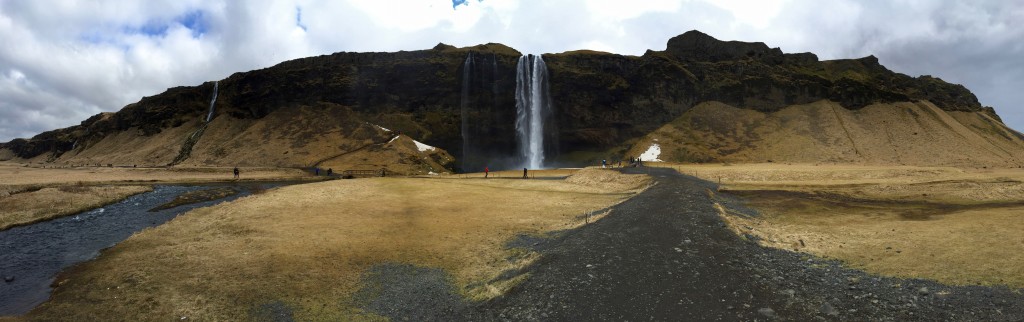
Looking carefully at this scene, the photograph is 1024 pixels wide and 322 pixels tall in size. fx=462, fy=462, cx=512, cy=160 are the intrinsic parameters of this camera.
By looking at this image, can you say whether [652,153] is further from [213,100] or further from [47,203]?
[213,100]

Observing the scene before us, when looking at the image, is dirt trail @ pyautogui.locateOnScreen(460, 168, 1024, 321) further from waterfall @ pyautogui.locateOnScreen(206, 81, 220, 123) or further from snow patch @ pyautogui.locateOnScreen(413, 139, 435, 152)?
waterfall @ pyautogui.locateOnScreen(206, 81, 220, 123)

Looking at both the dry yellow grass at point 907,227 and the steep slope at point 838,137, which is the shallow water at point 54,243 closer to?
the dry yellow grass at point 907,227

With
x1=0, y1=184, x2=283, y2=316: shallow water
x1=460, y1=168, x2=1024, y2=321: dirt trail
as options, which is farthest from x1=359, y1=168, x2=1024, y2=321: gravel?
x1=0, y1=184, x2=283, y2=316: shallow water

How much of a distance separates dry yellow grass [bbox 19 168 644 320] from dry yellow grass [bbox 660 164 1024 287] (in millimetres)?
10089

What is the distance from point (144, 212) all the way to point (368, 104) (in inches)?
2798

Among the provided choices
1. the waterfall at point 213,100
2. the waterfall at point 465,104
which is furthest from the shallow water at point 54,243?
the waterfall at point 213,100

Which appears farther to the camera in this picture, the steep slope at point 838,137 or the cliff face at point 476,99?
the cliff face at point 476,99

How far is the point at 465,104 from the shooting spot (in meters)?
97.6

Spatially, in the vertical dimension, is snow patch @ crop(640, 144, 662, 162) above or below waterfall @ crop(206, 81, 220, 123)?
below

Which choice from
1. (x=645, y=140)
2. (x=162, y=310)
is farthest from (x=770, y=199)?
(x=645, y=140)

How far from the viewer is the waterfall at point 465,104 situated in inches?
3765

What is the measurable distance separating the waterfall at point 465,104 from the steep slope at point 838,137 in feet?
111

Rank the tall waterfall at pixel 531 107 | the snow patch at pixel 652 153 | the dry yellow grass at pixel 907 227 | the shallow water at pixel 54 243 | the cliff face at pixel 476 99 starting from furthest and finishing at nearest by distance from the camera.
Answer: the cliff face at pixel 476 99, the tall waterfall at pixel 531 107, the snow patch at pixel 652 153, the shallow water at pixel 54 243, the dry yellow grass at pixel 907 227

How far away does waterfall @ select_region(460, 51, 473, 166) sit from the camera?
314ft
